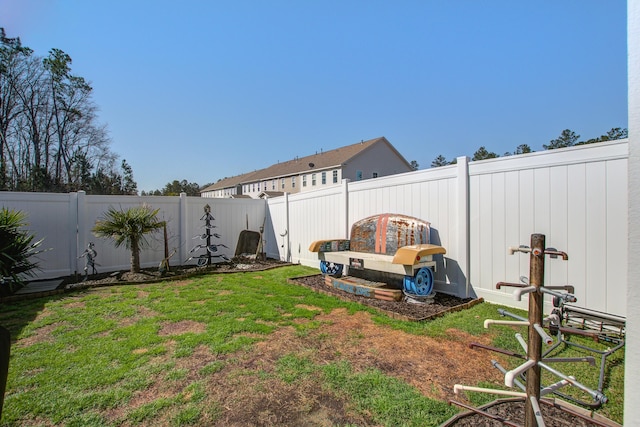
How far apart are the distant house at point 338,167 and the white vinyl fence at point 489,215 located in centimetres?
1695

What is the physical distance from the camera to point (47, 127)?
846 inches

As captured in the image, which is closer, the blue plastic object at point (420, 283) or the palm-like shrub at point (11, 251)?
the blue plastic object at point (420, 283)

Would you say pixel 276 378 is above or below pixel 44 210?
below

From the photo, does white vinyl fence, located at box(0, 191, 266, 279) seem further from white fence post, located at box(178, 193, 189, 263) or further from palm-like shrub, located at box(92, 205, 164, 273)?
palm-like shrub, located at box(92, 205, 164, 273)

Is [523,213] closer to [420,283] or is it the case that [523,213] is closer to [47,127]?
[420,283]

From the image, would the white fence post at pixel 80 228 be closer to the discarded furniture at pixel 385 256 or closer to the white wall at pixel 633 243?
the discarded furniture at pixel 385 256

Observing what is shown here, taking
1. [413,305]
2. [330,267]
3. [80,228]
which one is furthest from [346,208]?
[80,228]

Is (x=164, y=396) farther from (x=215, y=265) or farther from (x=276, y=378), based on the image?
(x=215, y=265)

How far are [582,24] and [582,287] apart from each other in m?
4.51

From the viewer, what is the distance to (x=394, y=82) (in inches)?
452

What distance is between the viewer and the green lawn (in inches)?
81.7

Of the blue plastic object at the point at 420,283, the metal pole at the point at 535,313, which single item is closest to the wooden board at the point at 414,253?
the blue plastic object at the point at 420,283

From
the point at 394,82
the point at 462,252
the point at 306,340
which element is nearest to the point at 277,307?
the point at 306,340

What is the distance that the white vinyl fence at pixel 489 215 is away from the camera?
10.7 feet
